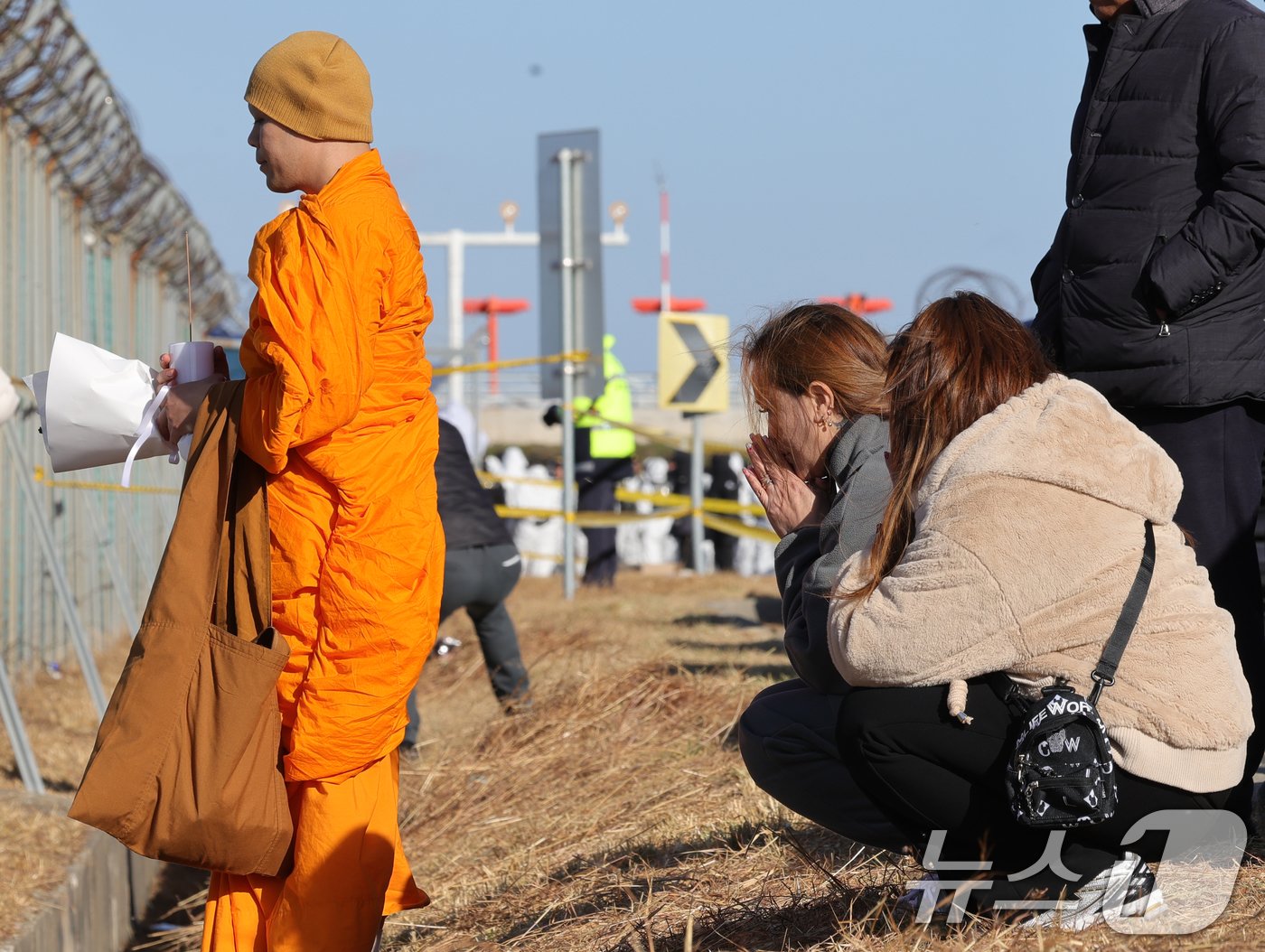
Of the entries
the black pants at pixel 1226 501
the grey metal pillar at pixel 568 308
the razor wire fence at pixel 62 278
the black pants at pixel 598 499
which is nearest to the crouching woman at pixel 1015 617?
the black pants at pixel 1226 501

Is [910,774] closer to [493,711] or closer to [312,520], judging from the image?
[312,520]

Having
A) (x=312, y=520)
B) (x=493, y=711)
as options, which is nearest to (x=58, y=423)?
(x=312, y=520)

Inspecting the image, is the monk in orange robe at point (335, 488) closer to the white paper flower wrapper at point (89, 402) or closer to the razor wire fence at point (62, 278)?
the white paper flower wrapper at point (89, 402)

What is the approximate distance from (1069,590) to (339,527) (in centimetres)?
141

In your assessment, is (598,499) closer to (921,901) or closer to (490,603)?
(490,603)

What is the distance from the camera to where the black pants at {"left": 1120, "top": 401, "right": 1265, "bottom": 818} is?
341 cm

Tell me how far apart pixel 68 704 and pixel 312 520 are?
489 cm

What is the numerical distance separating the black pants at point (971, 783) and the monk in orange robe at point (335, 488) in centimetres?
99

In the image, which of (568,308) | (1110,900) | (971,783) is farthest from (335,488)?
(568,308)

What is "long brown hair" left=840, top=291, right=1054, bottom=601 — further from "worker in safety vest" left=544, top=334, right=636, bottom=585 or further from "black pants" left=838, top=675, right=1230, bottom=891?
"worker in safety vest" left=544, top=334, right=636, bottom=585

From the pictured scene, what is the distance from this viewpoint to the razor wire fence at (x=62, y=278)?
7254 mm

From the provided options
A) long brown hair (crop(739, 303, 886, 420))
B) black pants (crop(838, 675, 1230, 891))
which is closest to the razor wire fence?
long brown hair (crop(739, 303, 886, 420))

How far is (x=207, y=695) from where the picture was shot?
3027 millimetres

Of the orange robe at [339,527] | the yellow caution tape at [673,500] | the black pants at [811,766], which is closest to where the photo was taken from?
the black pants at [811,766]
